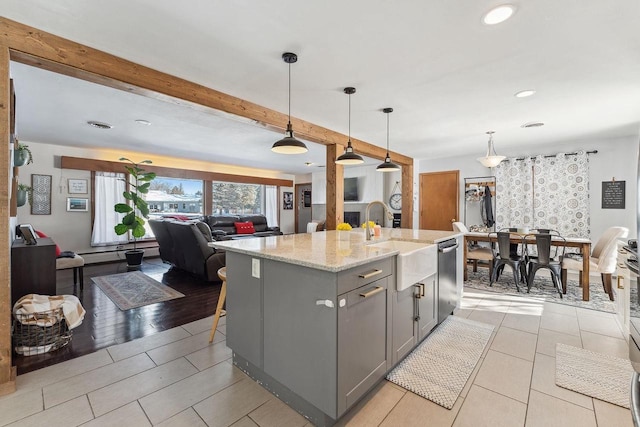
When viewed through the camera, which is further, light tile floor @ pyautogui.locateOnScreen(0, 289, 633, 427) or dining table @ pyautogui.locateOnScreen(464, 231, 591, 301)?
dining table @ pyautogui.locateOnScreen(464, 231, 591, 301)

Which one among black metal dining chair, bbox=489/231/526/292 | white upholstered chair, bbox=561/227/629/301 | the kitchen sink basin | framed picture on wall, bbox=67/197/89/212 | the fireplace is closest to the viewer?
the kitchen sink basin

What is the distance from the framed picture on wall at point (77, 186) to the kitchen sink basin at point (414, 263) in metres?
6.42

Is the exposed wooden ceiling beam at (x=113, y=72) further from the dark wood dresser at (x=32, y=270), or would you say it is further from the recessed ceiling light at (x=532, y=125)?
the recessed ceiling light at (x=532, y=125)

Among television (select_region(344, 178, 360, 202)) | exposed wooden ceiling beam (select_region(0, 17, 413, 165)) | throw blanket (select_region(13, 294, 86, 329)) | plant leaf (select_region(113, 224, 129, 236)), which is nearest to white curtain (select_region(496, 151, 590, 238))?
television (select_region(344, 178, 360, 202))

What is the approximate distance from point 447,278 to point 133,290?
4.07 meters

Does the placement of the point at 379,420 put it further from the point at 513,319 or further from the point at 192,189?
the point at 192,189

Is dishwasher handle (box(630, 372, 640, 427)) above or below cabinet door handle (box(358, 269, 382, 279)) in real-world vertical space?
below

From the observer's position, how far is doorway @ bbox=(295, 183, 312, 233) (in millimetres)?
10172

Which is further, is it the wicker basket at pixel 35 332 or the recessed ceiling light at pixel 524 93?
the recessed ceiling light at pixel 524 93

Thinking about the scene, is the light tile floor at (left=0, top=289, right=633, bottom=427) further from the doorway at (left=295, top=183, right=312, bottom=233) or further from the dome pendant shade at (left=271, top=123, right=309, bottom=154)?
the doorway at (left=295, top=183, right=312, bottom=233)

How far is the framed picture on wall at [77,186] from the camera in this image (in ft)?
18.9

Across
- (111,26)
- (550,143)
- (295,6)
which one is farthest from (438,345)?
(550,143)

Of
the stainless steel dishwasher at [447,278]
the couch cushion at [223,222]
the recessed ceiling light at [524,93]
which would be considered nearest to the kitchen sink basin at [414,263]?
the stainless steel dishwasher at [447,278]

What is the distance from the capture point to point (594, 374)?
2070mm
